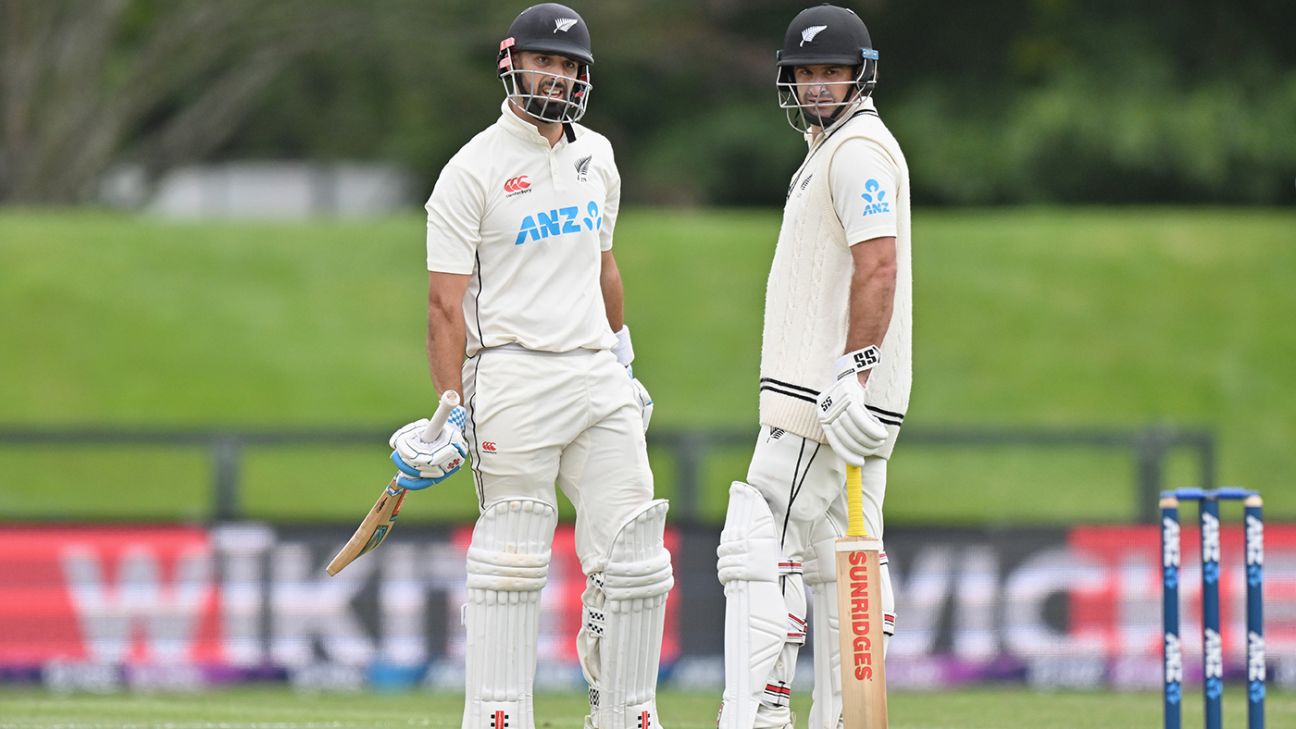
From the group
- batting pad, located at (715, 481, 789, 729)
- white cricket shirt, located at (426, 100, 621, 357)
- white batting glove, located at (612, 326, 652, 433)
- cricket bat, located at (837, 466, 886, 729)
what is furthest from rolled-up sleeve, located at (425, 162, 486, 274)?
cricket bat, located at (837, 466, 886, 729)

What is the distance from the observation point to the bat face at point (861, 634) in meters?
5.45

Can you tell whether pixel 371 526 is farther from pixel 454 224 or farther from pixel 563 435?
pixel 454 224

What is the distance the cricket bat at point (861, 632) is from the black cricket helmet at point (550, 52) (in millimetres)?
1426

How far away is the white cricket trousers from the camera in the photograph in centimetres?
569

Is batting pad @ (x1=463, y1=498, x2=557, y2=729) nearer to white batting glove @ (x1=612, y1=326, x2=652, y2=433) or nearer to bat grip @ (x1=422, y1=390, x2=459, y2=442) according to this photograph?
bat grip @ (x1=422, y1=390, x2=459, y2=442)

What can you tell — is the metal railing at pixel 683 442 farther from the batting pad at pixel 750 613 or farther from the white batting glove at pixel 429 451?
the white batting glove at pixel 429 451

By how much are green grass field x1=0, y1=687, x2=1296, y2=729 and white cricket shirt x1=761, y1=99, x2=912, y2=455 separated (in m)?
1.68

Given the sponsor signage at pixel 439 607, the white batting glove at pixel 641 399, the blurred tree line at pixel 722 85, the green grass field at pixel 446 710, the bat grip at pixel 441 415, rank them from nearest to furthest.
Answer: the bat grip at pixel 441 415 < the white batting glove at pixel 641 399 < the green grass field at pixel 446 710 < the sponsor signage at pixel 439 607 < the blurred tree line at pixel 722 85

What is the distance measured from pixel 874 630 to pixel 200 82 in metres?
20.2

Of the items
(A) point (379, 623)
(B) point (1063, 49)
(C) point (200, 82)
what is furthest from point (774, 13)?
(A) point (379, 623)

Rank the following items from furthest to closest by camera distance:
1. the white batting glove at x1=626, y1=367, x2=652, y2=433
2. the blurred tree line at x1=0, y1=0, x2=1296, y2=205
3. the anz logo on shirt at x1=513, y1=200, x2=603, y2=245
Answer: the blurred tree line at x1=0, y1=0, x2=1296, y2=205 < the white batting glove at x1=626, y1=367, x2=652, y2=433 < the anz logo on shirt at x1=513, y1=200, x2=603, y2=245

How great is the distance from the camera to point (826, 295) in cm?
575

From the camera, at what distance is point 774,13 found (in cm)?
2484

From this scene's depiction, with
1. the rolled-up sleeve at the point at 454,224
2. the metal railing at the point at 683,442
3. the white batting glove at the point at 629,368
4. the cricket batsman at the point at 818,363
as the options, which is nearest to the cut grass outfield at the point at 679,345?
the metal railing at the point at 683,442
